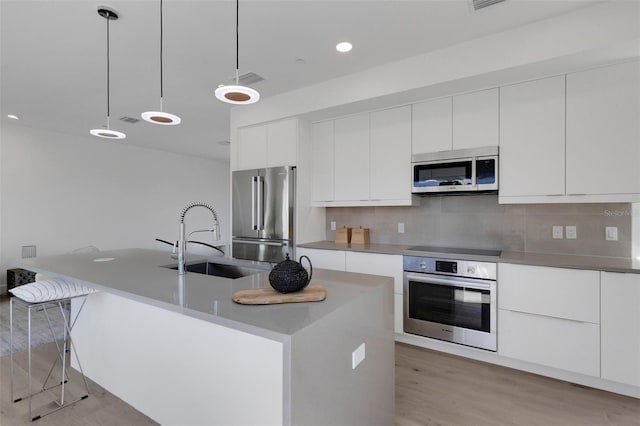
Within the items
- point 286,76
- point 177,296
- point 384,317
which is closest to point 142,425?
point 177,296

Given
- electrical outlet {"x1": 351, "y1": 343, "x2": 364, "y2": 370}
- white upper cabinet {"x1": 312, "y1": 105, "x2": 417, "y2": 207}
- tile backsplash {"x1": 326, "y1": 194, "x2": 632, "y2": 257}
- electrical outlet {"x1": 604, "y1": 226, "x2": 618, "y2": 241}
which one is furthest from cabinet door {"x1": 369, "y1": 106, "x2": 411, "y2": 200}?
→ electrical outlet {"x1": 351, "y1": 343, "x2": 364, "y2": 370}

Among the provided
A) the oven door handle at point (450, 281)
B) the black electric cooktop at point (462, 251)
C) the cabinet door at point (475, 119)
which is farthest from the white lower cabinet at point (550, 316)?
the cabinet door at point (475, 119)

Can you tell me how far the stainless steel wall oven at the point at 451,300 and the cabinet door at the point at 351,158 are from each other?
3.35 ft

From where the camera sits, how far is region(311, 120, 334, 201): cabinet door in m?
3.80

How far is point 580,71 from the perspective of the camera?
2451 mm

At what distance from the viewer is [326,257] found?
349cm

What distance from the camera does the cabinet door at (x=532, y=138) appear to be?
8.34ft

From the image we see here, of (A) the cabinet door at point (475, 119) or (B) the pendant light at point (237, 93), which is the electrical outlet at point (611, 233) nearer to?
(A) the cabinet door at point (475, 119)

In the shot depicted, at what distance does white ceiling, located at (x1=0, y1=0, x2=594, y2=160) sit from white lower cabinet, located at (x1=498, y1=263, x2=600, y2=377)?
6.25 ft

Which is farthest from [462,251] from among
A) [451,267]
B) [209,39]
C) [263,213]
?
[209,39]

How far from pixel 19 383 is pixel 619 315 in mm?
4335

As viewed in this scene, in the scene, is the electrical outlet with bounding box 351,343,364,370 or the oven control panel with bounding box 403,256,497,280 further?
the oven control panel with bounding box 403,256,497,280

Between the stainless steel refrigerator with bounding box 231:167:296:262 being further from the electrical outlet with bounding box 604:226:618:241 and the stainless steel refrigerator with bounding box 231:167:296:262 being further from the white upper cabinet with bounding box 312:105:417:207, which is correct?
the electrical outlet with bounding box 604:226:618:241

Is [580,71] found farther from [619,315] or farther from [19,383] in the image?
[19,383]
